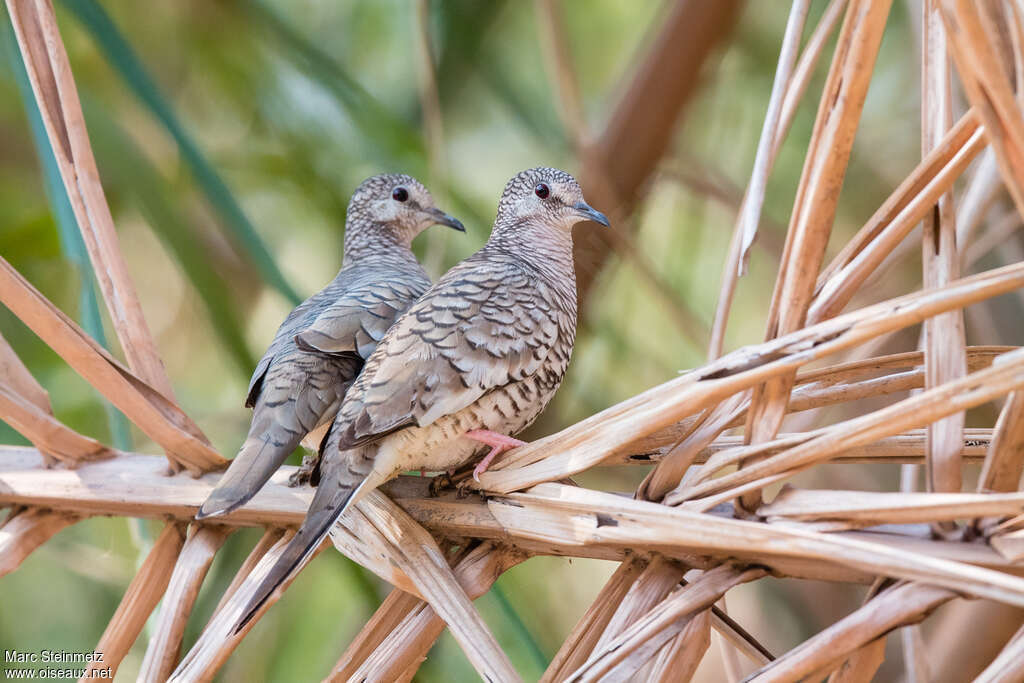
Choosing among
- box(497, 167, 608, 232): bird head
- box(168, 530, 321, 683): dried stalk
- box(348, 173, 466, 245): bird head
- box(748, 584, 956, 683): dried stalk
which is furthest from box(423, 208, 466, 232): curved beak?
box(748, 584, 956, 683): dried stalk

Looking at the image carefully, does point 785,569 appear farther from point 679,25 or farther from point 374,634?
point 679,25

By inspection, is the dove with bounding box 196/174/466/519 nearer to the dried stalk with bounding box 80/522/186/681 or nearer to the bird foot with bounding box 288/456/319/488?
the bird foot with bounding box 288/456/319/488

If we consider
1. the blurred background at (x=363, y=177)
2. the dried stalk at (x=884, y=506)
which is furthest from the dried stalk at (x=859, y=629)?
the blurred background at (x=363, y=177)

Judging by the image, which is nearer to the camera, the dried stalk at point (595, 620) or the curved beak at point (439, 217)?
the dried stalk at point (595, 620)

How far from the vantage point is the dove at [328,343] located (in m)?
0.84

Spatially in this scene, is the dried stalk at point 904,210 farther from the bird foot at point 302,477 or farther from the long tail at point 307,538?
the bird foot at point 302,477

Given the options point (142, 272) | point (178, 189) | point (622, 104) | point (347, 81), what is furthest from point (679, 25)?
point (142, 272)

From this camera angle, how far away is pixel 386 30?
73.7 inches

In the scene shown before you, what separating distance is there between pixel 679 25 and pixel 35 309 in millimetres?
973

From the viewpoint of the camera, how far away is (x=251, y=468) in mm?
822

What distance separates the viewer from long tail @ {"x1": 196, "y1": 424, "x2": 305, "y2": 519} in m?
0.77

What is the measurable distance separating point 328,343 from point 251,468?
0.20m

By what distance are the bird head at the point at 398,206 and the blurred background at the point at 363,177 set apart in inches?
1.8

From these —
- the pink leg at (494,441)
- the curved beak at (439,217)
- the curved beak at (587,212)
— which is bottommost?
the pink leg at (494,441)
